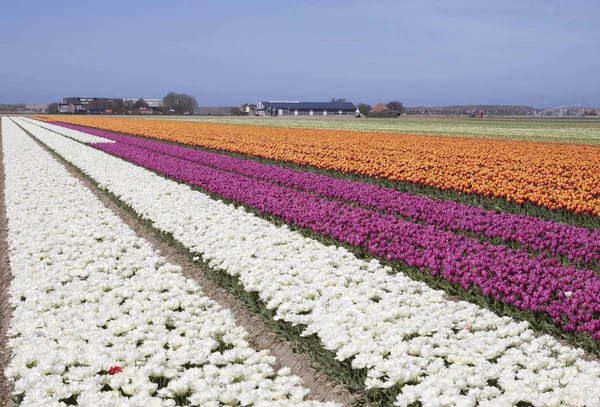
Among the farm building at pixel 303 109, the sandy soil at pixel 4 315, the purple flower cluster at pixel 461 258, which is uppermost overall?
the farm building at pixel 303 109

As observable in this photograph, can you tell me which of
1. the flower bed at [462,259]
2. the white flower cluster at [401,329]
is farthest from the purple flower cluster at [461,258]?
the white flower cluster at [401,329]

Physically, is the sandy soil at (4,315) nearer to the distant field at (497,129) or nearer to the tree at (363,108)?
the distant field at (497,129)

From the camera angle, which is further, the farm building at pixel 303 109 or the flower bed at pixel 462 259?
the farm building at pixel 303 109

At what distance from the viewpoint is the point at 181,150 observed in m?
26.6

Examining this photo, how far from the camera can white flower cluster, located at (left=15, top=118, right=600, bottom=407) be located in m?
4.52

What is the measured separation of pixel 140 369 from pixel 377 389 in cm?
214

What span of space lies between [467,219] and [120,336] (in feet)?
23.6

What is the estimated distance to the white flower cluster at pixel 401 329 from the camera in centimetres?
452

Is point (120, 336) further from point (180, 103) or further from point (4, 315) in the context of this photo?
point (180, 103)

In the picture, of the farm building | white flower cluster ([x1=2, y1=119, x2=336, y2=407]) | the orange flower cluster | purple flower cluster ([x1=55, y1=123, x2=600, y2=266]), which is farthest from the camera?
the farm building

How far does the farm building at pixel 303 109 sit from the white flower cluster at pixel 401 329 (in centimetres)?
14945

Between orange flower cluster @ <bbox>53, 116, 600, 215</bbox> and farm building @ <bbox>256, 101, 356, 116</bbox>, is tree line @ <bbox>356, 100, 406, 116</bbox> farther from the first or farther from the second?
orange flower cluster @ <bbox>53, 116, 600, 215</bbox>

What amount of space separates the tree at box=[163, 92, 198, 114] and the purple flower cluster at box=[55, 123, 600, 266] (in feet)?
542

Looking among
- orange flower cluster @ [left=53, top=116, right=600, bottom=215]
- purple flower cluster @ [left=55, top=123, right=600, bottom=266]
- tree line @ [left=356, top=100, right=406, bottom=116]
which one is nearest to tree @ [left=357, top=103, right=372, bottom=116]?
tree line @ [left=356, top=100, right=406, bottom=116]
